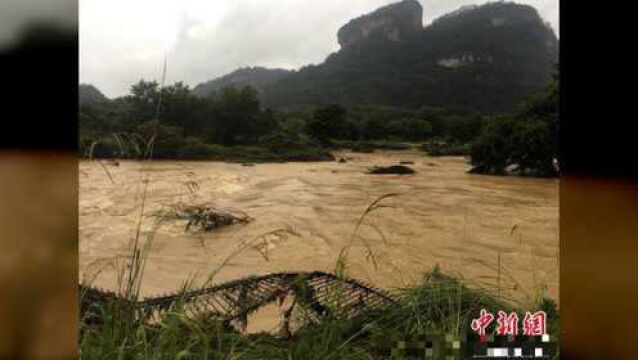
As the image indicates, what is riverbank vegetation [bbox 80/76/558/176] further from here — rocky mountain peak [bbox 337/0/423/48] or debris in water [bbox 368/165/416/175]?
rocky mountain peak [bbox 337/0/423/48]

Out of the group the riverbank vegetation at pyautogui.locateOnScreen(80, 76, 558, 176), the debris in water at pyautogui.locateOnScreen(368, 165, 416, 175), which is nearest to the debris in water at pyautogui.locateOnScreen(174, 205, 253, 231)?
the riverbank vegetation at pyautogui.locateOnScreen(80, 76, 558, 176)

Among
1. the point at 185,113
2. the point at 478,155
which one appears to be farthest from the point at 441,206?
the point at 185,113

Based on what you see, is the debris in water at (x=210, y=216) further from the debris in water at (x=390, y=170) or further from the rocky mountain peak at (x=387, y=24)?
the rocky mountain peak at (x=387, y=24)

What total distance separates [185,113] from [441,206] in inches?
33.9

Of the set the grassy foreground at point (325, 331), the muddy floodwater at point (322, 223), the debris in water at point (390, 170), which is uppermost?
the debris in water at point (390, 170)

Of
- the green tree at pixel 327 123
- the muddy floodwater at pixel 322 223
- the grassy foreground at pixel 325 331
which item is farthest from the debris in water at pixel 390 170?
the grassy foreground at pixel 325 331

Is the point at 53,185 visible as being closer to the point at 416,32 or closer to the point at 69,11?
the point at 69,11

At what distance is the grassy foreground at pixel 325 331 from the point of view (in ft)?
4.82

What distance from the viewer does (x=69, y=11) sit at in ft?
4.32

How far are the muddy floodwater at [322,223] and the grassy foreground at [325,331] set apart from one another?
7 centimetres

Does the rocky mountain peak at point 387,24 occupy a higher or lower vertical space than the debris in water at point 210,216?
higher

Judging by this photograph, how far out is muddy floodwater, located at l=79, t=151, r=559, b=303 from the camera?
165 cm

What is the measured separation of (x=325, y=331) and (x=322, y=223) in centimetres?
34

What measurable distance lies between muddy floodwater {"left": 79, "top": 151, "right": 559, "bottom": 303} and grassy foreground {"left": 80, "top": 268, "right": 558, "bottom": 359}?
7 cm
